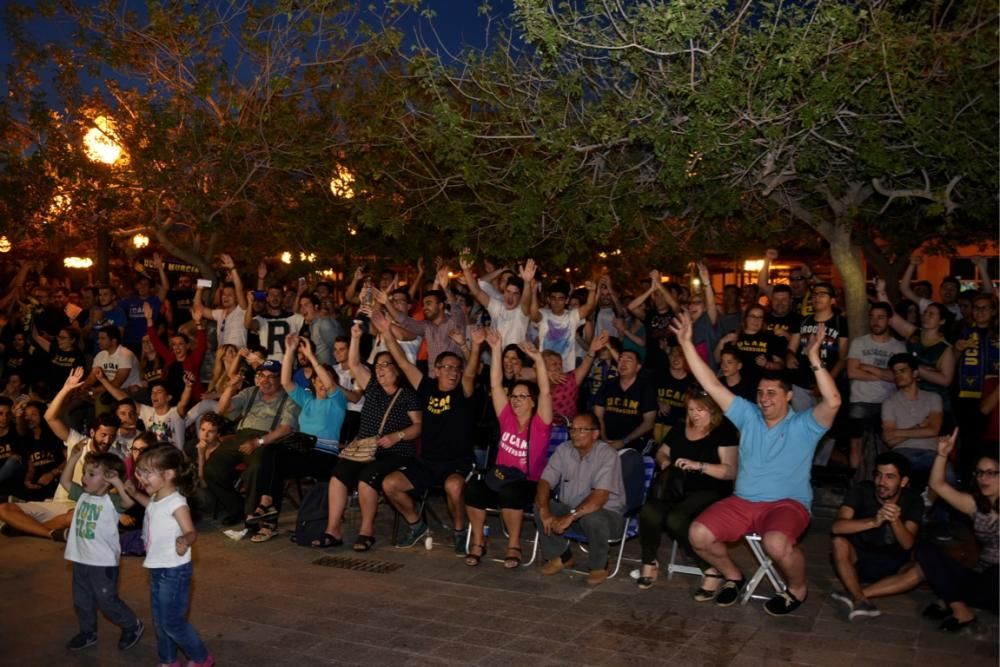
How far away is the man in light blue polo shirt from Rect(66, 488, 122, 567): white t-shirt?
12.7 ft

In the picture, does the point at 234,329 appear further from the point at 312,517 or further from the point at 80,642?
the point at 80,642

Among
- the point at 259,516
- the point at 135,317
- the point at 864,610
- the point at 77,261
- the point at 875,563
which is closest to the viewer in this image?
the point at 864,610

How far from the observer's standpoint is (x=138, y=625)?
20.6 feet

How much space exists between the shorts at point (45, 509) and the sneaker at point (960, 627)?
731 cm

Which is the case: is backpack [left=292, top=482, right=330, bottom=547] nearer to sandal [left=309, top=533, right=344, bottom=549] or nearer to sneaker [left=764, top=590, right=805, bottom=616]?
sandal [left=309, top=533, right=344, bottom=549]

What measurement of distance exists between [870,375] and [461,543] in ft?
12.8

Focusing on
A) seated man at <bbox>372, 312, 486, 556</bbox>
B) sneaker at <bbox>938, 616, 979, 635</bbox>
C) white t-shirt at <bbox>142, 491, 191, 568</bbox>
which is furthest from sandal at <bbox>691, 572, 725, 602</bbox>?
white t-shirt at <bbox>142, 491, 191, 568</bbox>

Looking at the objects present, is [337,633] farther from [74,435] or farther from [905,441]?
[905,441]

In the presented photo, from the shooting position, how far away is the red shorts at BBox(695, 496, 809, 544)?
6.81 metres

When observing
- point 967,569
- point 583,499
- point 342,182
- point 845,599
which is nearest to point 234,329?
point 342,182

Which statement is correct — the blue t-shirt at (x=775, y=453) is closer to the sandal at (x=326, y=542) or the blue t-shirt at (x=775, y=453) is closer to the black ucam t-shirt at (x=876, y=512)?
the black ucam t-shirt at (x=876, y=512)

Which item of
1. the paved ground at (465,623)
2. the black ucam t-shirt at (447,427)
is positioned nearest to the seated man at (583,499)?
the paved ground at (465,623)

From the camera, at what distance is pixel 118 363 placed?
1194 cm

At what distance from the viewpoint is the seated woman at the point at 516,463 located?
26.2 ft
